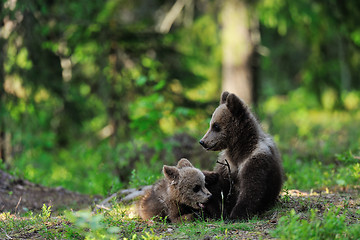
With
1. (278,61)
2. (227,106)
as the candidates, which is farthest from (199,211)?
(278,61)

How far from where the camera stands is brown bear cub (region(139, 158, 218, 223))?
6.11 m

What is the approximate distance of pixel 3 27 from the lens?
11.1 metres

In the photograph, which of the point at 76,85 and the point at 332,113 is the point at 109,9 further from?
the point at 332,113

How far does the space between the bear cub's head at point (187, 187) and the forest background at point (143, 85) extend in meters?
1.92

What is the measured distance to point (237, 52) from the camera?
46.6ft

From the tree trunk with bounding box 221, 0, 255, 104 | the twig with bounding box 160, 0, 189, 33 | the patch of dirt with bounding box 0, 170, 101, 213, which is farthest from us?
the twig with bounding box 160, 0, 189, 33

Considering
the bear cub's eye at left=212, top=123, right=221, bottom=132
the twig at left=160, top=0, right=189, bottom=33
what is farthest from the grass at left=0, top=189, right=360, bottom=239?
the twig at left=160, top=0, right=189, bottom=33

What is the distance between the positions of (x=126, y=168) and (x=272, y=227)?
6.74 meters

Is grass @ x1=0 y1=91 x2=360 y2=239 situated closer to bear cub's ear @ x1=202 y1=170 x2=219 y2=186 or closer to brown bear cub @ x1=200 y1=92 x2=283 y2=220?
brown bear cub @ x1=200 y1=92 x2=283 y2=220

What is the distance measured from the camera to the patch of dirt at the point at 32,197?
7.95 metres

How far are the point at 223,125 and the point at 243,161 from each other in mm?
557

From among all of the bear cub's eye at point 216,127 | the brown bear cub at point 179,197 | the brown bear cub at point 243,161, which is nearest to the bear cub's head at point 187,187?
the brown bear cub at point 179,197

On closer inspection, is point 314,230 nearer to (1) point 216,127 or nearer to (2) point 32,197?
(1) point 216,127

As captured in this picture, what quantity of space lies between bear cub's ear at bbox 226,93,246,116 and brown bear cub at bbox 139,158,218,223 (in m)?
0.98
